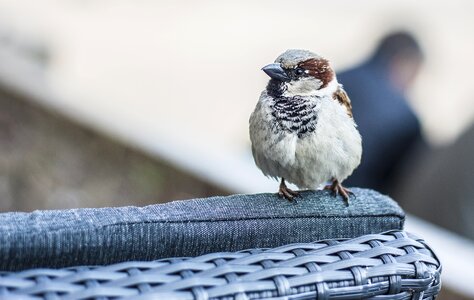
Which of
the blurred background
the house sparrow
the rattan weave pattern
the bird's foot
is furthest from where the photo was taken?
the blurred background

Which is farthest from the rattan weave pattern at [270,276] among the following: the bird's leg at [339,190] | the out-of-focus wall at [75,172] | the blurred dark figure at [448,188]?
the out-of-focus wall at [75,172]

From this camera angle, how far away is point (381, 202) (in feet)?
5.10

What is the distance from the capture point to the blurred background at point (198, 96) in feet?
12.5

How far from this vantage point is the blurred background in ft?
12.5

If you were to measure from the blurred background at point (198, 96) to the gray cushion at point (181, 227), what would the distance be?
1.53 m

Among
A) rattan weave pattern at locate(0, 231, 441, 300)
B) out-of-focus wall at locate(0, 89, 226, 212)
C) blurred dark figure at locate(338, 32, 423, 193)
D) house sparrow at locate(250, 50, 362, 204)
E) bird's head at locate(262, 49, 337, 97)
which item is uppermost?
bird's head at locate(262, 49, 337, 97)

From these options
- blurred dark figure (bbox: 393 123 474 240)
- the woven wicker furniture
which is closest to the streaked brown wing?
the woven wicker furniture

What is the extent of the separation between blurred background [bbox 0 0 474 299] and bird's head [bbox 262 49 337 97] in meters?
1.33

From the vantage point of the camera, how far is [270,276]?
1.25 m

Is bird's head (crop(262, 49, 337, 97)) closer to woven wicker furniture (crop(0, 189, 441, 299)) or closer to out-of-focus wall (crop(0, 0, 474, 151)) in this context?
woven wicker furniture (crop(0, 189, 441, 299))

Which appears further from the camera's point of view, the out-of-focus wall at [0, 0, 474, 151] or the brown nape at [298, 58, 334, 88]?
the out-of-focus wall at [0, 0, 474, 151]

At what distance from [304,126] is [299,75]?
0.41 ft

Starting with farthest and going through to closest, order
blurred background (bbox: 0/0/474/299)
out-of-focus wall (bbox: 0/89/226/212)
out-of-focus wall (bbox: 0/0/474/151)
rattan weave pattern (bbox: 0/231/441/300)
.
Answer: out-of-focus wall (bbox: 0/0/474/151) < out-of-focus wall (bbox: 0/89/226/212) < blurred background (bbox: 0/0/474/299) < rattan weave pattern (bbox: 0/231/441/300)

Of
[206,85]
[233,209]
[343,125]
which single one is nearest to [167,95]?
[206,85]
